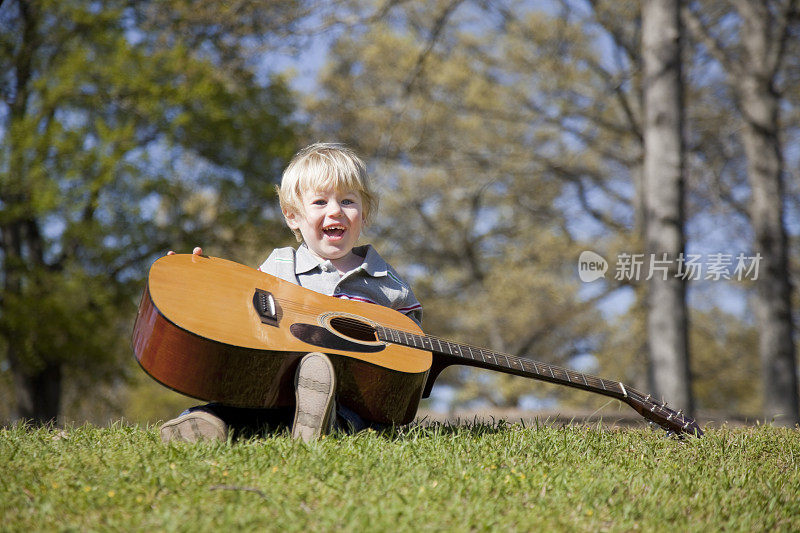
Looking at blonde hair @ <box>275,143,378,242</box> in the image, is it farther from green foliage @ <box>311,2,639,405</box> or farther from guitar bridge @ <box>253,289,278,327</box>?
green foliage @ <box>311,2,639,405</box>

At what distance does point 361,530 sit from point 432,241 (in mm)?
15044

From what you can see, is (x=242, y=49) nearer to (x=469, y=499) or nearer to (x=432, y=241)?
(x=469, y=499)

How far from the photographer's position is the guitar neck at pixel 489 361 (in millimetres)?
3330

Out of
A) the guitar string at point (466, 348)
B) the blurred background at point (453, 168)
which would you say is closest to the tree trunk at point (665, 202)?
the blurred background at point (453, 168)

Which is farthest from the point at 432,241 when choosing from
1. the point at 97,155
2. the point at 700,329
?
the point at 97,155

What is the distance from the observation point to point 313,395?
300 centimetres

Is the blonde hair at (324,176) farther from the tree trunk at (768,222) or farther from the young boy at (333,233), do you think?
the tree trunk at (768,222)

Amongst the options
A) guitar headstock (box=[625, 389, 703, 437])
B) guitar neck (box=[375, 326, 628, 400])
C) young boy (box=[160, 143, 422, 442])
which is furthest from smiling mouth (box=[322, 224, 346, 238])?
guitar headstock (box=[625, 389, 703, 437])

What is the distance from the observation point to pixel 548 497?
8.51ft

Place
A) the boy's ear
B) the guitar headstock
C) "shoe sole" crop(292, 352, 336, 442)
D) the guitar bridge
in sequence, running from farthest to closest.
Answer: the boy's ear, the guitar headstock, the guitar bridge, "shoe sole" crop(292, 352, 336, 442)

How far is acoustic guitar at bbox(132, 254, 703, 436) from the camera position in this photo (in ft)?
9.75

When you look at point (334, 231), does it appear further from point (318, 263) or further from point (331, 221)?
point (318, 263)

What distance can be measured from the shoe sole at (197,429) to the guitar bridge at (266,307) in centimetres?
44

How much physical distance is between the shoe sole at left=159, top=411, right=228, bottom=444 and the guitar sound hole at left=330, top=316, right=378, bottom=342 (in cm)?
63
